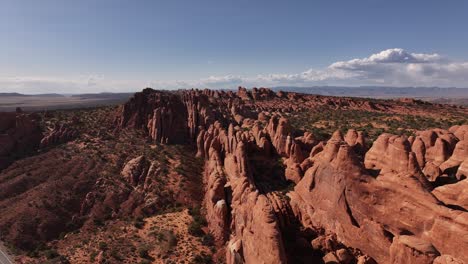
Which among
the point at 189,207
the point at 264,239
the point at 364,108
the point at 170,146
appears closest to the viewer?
the point at 264,239

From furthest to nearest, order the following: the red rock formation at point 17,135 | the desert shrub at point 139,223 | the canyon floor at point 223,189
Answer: the red rock formation at point 17,135, the desert shrub at point 139,223, the canyon floor at point 223,189

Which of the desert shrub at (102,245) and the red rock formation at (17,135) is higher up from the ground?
the red rock formation at (17,135)

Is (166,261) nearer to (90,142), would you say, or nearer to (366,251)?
(366,251)

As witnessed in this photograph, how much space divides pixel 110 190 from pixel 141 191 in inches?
234

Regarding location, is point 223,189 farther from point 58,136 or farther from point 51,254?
point 58,136

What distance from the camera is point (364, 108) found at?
12706 cm

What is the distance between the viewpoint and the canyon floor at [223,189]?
1023 inches

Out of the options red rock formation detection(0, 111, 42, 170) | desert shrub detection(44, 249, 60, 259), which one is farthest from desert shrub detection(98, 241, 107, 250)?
red rock formation detection(0, 111, 42, 170)

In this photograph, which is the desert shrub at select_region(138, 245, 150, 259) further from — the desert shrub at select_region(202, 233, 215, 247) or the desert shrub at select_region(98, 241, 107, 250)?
the desert shrub at select_region(202, 233, 215, 247)

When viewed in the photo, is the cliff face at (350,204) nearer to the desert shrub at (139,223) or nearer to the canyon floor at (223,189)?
the canyon floor at (223,189)

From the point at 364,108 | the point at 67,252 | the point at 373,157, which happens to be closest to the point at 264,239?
the point at 373,157

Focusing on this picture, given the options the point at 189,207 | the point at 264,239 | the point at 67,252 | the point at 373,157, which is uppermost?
the point at 373,157

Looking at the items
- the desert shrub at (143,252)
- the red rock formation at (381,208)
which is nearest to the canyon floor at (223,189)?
the red rock formation at (381,208)

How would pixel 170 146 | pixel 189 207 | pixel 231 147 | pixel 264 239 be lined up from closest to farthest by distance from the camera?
pixel 264 239 < pixel 189 207 < pixel 231 147 < pixel 170 146
